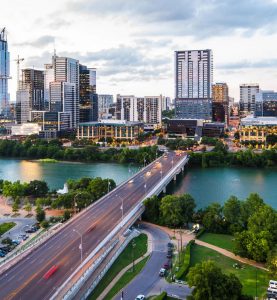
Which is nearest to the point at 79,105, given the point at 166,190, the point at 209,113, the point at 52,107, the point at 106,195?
the point at 52,107

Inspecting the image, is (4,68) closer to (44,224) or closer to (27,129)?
(27,129)

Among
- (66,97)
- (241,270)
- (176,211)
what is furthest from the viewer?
(66,97)

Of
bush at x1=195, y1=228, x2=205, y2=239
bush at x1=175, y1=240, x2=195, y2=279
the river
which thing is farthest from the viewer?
the river

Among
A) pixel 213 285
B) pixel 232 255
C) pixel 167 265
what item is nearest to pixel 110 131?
pixel 232 255

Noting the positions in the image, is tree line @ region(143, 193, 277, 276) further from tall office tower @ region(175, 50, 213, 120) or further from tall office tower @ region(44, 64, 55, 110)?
tall office tower @ region(44, 64, 55, 110)

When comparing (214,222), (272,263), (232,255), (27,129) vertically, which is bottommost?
(232,255)

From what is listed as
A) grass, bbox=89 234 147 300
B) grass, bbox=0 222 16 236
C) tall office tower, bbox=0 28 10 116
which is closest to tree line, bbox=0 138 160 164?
grass, bbox=0 222 16 236

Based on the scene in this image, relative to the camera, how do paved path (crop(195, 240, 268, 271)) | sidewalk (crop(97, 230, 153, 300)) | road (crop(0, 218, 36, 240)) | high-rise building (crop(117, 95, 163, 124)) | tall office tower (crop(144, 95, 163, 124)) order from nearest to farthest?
sidewalk (crop(97, 230, 153, 300)) < paved path (crop(195, 240, 268, 271)) < road (crop(0, 218, 36, 240)) < tall office tower (crop(144, 95, 163, 124)) < high-rise building (crop(117, 95, 163, 124))
